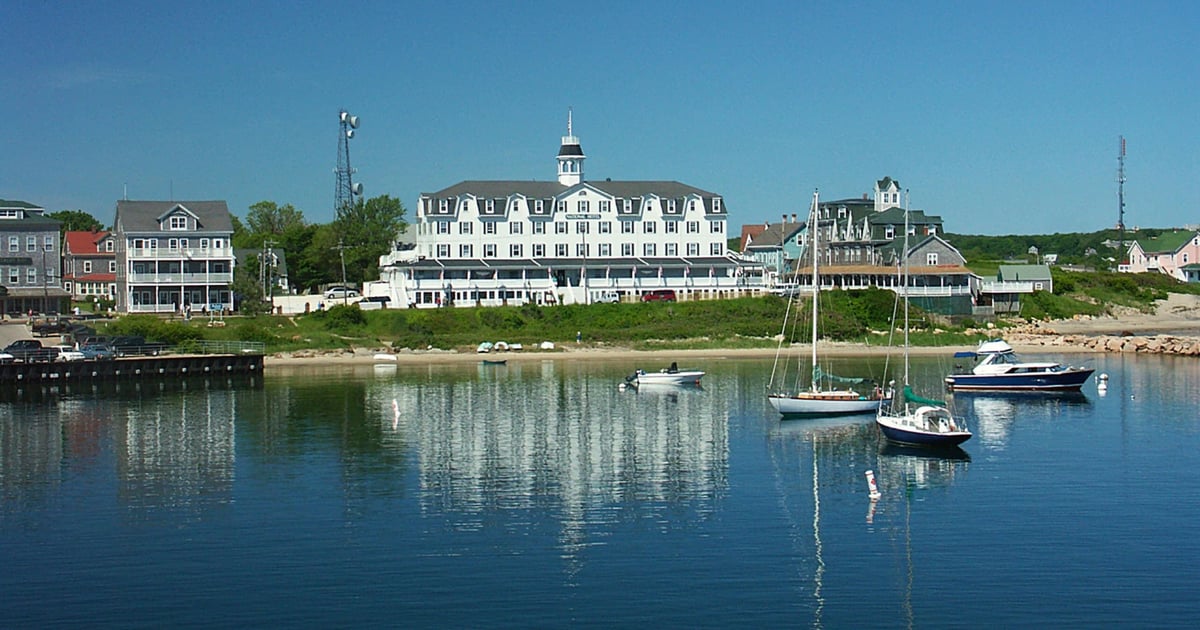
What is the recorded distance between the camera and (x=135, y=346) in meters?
80.1

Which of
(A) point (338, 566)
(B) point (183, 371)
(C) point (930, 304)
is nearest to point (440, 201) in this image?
(B) point (183, 371)

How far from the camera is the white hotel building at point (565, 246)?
336 ft

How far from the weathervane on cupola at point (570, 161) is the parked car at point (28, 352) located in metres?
47.2

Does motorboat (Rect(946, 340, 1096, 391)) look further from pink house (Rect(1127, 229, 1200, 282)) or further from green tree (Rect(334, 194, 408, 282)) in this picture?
Answer: pink house (Rect(1127, 229, 1200, 282))

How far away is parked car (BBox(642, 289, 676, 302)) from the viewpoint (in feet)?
331

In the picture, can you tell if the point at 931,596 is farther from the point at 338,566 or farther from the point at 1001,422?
the point at 1001,422

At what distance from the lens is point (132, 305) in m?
99.6

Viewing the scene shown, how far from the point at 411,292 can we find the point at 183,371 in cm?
2618

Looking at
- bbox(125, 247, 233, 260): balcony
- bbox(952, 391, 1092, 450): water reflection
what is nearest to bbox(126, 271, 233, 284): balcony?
bbox(125, 247, 233, 260): balcony

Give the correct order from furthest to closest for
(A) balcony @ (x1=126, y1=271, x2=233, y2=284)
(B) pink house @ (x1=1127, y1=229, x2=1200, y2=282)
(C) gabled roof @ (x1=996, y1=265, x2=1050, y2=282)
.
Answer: (B) pink house @ (x1=1127, y1=229, x2=1200, y2=282), (C) gabled roof @ (x1=996, y1=265, x2=1050, y2=282), (A) balcony @ (x1=126, y1=271, x2=233, y2=284)

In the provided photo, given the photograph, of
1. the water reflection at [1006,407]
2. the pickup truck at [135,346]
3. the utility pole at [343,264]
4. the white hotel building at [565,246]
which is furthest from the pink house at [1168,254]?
the pickup truck at [135,346]

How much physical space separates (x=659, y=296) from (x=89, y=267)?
55.3m

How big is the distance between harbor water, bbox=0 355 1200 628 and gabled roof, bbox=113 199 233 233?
40378mm

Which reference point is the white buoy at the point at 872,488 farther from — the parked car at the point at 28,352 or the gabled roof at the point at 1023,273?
the gabled roof at the point at 1023,273
